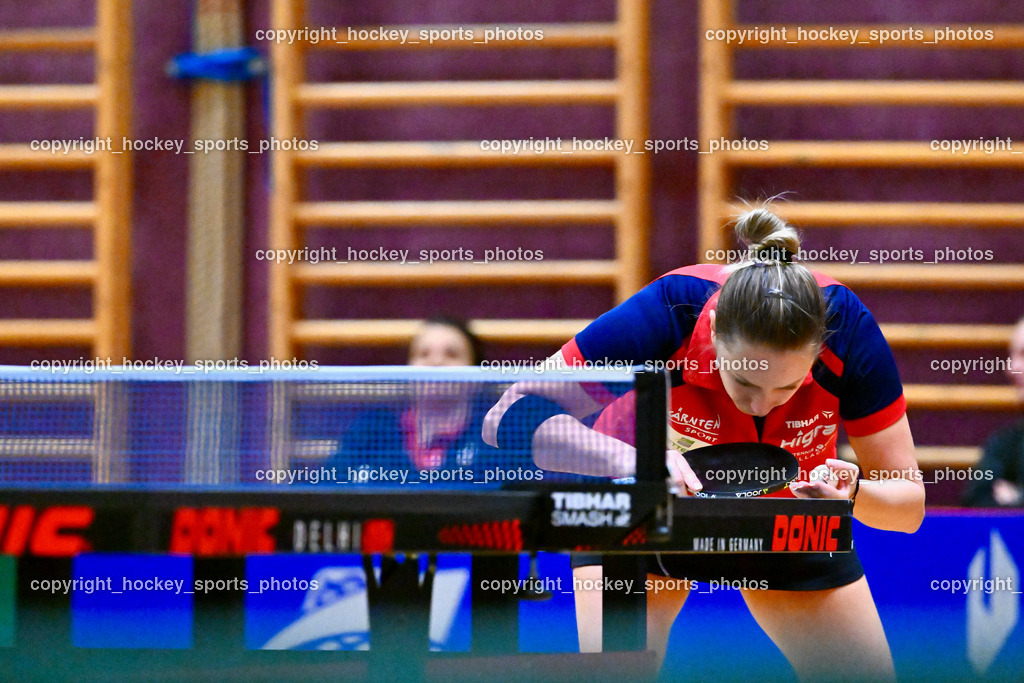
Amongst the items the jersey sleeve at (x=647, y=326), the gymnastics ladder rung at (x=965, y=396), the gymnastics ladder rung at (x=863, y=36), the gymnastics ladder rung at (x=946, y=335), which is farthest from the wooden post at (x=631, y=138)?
the jersey sleeve at (x=647, y=326)

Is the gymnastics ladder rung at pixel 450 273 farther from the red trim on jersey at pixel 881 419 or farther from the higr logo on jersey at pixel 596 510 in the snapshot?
the higr logo on jersey at pixel 596 510

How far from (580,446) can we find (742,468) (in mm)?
259

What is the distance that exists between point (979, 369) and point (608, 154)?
1.32 m

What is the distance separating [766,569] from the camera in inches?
65.7

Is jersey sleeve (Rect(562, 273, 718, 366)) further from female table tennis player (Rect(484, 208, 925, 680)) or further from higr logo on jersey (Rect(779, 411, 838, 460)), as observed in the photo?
higr logo on jersey (Rect(779, 411, 838, 460))

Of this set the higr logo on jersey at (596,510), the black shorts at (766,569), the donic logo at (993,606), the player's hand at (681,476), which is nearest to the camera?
the higr logo on jersey at (596,510)

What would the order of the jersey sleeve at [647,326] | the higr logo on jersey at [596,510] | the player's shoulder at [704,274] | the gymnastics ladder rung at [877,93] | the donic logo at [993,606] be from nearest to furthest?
1. the higr logo on jersey at [596,510]
2. the jersey sleeve at [647,326]
3. the player's shoulder at [704,274]
4. the donic logo at [993,606]
5. the gymnastics ladder rung at [877,93]

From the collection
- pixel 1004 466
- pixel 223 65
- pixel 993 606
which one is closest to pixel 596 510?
pixel 993 606

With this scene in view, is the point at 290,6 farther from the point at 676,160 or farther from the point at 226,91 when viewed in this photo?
the point at 676,160

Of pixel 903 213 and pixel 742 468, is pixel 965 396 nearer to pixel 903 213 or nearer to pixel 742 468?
pixel 903 213

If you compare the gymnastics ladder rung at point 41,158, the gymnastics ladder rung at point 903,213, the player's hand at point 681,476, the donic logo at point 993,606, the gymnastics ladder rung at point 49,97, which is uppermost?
the gymnastics ladder rung at point 49,97

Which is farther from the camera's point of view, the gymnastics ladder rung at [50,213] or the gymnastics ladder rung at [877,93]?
the gymnastics ladder rung at [50,213]

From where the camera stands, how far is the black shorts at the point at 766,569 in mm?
1657

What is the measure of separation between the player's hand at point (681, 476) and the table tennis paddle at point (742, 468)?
0.07ft
